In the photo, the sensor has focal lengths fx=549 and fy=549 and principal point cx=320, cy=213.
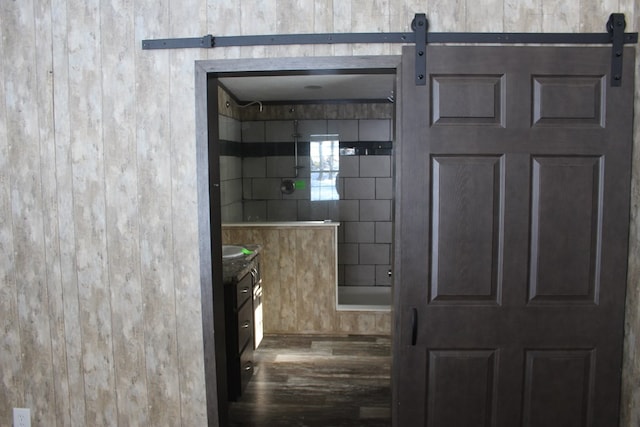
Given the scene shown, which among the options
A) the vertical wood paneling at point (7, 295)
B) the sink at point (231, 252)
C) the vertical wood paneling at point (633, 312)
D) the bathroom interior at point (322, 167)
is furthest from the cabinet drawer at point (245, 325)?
the vertical wood paneling at point (633, 312)

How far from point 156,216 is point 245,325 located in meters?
1.87

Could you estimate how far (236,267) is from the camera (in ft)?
13.2

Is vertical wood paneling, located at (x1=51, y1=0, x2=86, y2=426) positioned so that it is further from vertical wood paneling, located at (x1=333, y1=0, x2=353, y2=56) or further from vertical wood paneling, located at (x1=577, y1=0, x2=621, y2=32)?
vertical wood paneling, located at (x1=577, y1=0, x2=621, y2=32)

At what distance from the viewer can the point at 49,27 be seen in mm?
2459

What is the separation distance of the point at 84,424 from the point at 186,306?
0.78 metres

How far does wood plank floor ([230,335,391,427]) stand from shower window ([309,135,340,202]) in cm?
186

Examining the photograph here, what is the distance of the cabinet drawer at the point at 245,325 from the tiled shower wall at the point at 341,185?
80.6 inches

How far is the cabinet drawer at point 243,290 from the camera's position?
12.9 ft

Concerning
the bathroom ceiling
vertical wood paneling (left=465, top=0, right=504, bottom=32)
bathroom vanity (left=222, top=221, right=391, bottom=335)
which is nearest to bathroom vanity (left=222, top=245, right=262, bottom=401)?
bathroom vanity (left=222, top=221, right=391, bottom=335)

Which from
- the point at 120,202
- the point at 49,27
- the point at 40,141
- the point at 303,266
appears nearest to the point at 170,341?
the point at 120,202

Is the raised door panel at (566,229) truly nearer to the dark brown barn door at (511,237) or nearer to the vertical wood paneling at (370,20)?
the dark brown barn door at (511,237)

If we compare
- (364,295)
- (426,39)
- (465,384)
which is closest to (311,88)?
(364,295)

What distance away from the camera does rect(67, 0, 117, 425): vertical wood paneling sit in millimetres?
2449

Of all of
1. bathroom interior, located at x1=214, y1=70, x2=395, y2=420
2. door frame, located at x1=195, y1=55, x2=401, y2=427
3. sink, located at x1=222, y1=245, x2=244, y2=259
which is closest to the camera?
door frame, located at x1=195, y1=55, x2=401, y2=427
